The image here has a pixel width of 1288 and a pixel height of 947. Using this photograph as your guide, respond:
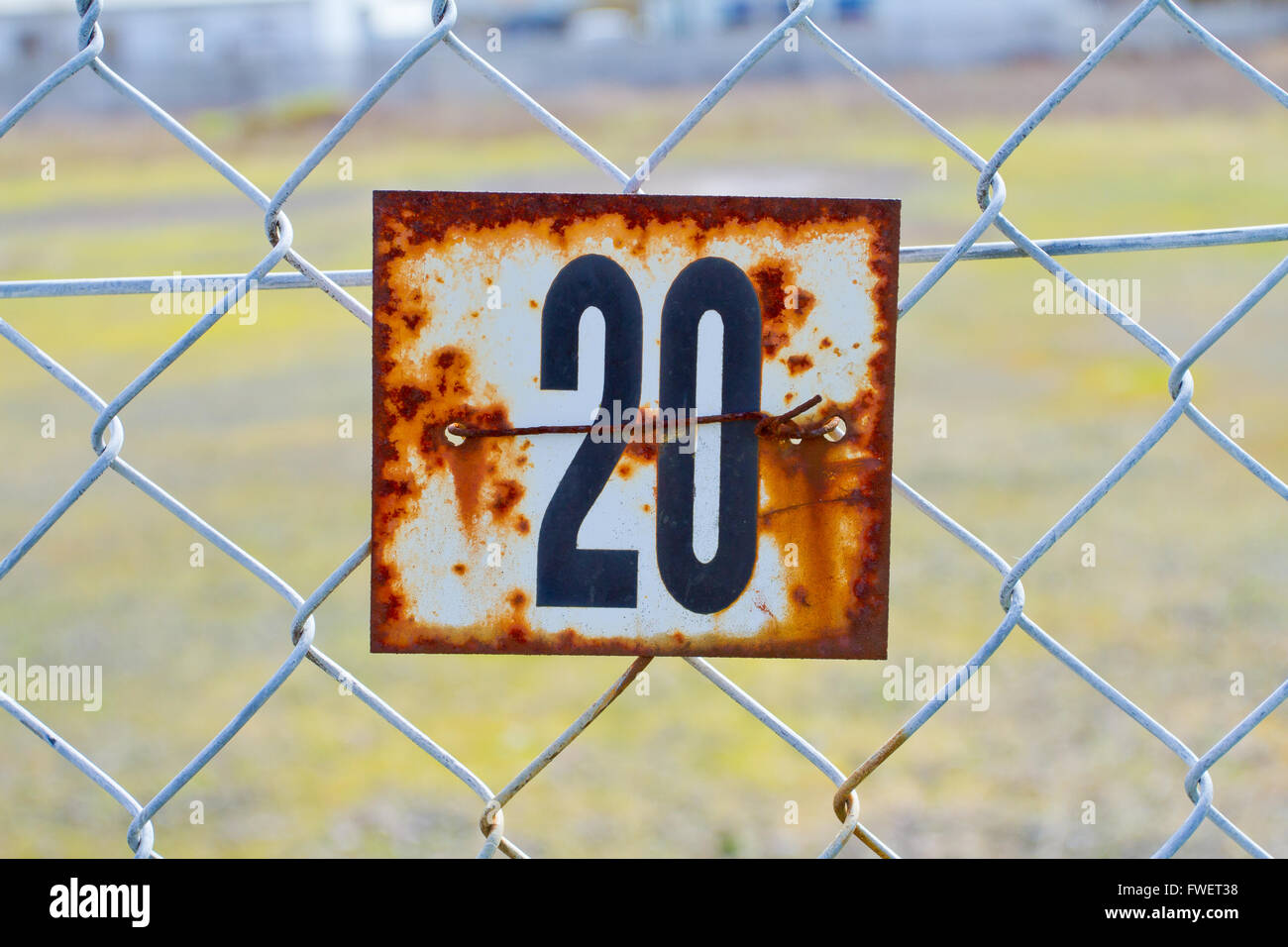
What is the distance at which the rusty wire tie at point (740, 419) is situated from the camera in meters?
0.87

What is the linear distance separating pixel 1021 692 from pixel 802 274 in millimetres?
3087

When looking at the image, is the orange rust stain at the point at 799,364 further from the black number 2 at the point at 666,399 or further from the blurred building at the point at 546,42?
the blurred building at the point at 546,42

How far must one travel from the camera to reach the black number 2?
87 cm

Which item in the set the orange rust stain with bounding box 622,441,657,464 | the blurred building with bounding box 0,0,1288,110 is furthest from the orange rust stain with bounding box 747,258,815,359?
the blurred building with bounding box 0,0,1288,110

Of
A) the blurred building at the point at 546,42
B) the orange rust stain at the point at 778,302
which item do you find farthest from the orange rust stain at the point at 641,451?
the blurred building at the point at 546,42

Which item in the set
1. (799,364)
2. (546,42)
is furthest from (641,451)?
(546,42)

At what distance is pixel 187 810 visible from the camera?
3.05m

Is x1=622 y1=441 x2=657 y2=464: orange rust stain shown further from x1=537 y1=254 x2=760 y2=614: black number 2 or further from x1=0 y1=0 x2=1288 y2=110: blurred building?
x1=0 y1=0 x2=1288 y2=110: blurred building

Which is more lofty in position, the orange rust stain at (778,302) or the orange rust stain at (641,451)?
the orange rust stain at (778,302)

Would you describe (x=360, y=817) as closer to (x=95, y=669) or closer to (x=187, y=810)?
(x=187, y=810)

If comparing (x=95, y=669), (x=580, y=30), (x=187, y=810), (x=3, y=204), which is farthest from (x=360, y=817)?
(x=580, y=30)

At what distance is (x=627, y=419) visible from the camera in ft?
2.86

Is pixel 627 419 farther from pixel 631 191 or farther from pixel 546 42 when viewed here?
pixel 546 42

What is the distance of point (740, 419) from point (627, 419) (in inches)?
3.5
